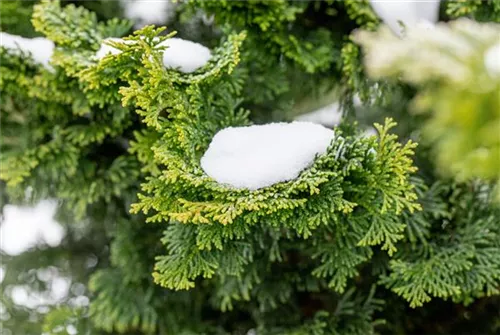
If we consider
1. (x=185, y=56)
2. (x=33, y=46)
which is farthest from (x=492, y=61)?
(x=33, y=46)

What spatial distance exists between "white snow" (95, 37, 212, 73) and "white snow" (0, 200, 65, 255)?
0.69 metres

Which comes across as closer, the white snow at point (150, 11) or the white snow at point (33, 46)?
the white snow at point (33, 46)

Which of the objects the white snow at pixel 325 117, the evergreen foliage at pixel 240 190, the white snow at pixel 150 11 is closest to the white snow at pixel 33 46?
the evergreen foliage at pixel 240 190

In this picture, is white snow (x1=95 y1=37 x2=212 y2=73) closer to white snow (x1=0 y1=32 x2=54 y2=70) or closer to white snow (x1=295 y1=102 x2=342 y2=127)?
white snow (x1=0 y1=32 x2=54 y2=70)

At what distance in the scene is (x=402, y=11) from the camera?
1.25 metres

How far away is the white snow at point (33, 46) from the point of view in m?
1.22

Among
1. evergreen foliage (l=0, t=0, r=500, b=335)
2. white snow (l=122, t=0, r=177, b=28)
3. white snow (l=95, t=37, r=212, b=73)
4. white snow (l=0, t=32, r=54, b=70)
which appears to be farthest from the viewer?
white snow (l=122, t=0, r=177, b=28)

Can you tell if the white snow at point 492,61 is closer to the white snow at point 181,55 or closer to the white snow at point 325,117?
the white snow at point 181,55

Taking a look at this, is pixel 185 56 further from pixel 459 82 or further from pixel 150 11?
pixel 459 82

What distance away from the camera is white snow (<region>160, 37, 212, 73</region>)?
1.11 metres

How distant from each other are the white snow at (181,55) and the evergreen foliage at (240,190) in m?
0.02

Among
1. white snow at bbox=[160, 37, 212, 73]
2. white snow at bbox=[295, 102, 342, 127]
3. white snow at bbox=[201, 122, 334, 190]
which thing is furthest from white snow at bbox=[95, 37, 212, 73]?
white snow at bbox=[295, 102, 342, 127]

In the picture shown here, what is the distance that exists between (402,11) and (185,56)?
479mm

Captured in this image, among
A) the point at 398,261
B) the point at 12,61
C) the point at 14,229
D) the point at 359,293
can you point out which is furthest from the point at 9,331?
the point at 398,261
